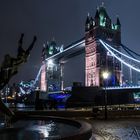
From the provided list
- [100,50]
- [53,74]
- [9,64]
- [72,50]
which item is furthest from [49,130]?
[53,74]

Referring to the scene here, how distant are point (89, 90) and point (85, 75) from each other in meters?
20.4

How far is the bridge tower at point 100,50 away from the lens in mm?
74938

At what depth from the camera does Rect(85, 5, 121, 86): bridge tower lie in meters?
74.9

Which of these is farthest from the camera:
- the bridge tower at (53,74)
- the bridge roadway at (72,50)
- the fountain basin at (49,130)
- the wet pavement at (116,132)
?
the bridge tower at (53,74)

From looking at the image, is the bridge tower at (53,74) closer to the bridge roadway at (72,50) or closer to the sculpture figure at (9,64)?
the bridge roadway at (72,50)

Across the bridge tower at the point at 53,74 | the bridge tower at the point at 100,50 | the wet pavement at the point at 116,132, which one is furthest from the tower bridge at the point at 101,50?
Answer: the wet pavement at the point at 116,132

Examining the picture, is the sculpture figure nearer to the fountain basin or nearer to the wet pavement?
the fountain basin

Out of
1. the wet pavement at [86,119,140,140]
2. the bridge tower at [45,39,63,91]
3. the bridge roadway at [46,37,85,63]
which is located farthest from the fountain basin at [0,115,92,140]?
the bridge tower at [45,39,63,91]

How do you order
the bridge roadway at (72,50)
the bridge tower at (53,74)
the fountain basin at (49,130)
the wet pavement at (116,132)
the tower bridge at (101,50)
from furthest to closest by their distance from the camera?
the bridge tower at (53,74) → the bridge roadway at (72,50) → the tower bridge at (101,50) → the wet pavement at (116,132) → the fountain basin at (49,130)

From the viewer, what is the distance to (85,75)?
82.5 metres

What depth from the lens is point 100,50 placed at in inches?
3017

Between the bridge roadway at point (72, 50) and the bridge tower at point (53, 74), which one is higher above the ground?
the bridge roadway at point (72, 50)

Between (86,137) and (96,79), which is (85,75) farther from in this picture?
(86,137)

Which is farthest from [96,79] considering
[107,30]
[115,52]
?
[107,30]
